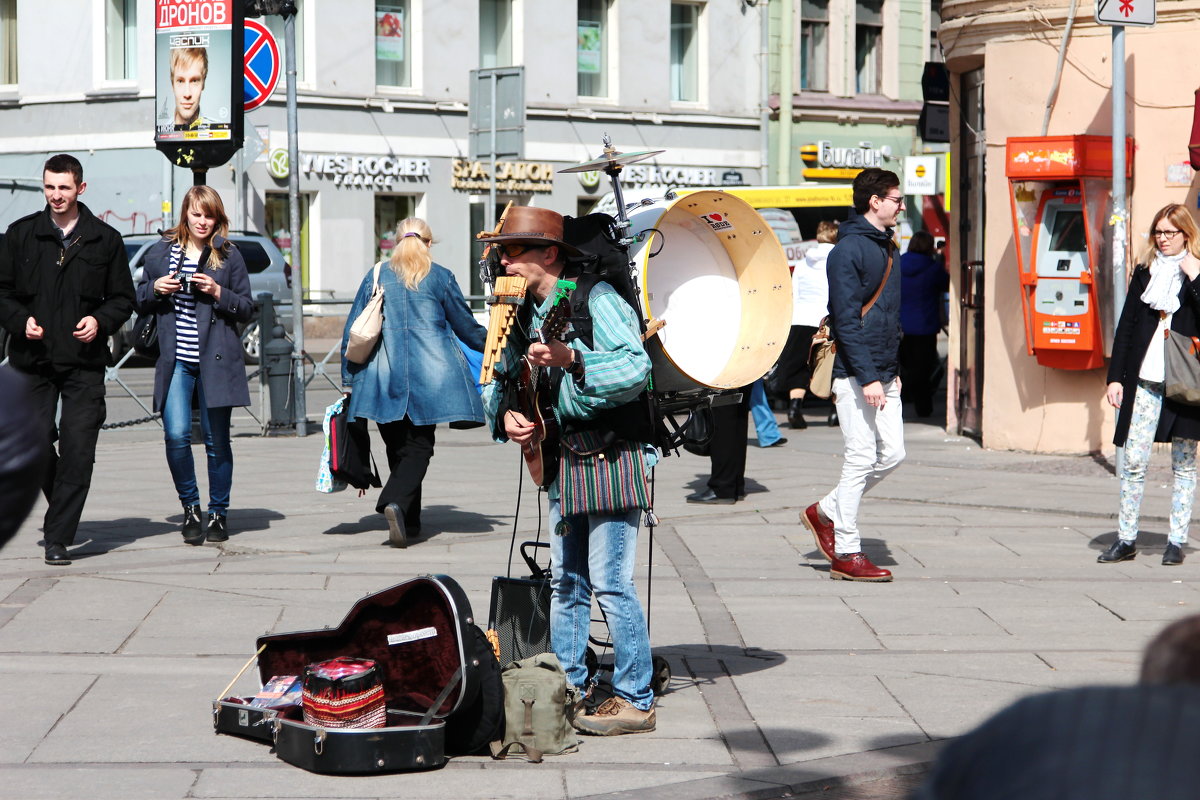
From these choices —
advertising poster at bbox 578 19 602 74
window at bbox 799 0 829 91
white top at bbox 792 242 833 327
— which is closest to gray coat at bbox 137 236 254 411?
white top at bbox 792 242 833 327

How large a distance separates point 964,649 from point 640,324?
223 centimetres

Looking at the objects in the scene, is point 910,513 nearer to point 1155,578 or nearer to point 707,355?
point 1155,578

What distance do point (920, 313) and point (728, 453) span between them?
7025mm

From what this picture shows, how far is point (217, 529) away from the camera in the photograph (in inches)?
356

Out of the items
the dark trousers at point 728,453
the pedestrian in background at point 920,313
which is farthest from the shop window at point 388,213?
the dark trousers at point 728,453

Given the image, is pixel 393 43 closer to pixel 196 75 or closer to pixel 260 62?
→ pixel 260 62

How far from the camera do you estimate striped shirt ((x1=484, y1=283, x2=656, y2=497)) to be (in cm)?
502

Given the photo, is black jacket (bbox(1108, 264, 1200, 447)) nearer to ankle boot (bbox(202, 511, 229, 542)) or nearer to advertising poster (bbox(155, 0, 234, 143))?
ankle boot (bbox(202, 511, 229, 542))

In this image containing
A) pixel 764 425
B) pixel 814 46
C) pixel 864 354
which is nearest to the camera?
pixel 864 354

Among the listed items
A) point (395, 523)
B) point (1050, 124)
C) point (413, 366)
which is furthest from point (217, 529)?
point (1050, 124)

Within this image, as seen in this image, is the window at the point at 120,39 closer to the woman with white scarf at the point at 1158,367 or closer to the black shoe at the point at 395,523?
the black shoe at the point at 395,523

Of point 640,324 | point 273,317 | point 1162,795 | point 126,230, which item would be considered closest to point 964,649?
point 640,324

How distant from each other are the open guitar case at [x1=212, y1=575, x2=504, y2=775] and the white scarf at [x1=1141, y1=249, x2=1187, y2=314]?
4.66 metres

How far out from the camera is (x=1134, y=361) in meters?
8.46
